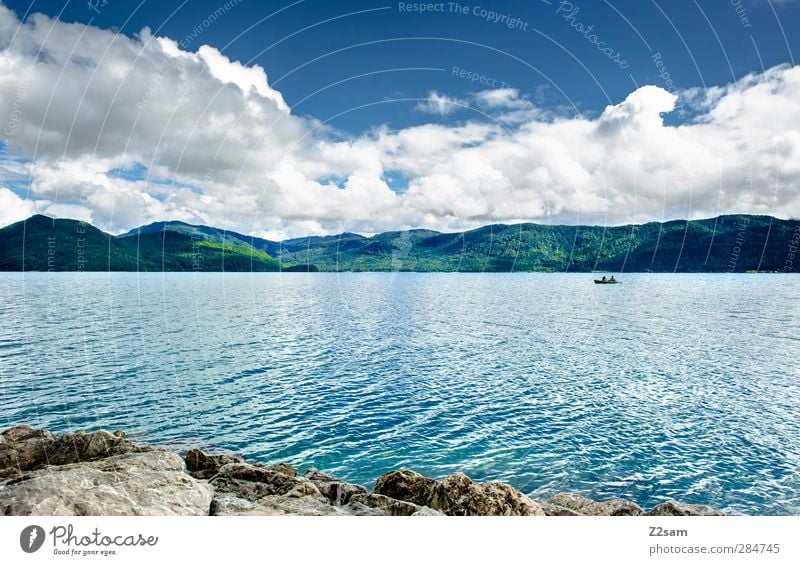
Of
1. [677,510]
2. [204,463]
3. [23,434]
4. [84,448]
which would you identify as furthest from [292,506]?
[23,434]

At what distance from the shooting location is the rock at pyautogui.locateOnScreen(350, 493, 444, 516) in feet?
39.4

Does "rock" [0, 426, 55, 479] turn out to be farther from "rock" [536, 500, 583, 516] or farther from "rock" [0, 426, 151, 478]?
"rock" [536, 500, 583, 516]

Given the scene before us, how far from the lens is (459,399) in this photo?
27.1 metres

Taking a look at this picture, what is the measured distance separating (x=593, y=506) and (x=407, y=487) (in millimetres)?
6414

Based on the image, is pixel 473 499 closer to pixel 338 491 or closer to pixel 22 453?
pixel 338 491

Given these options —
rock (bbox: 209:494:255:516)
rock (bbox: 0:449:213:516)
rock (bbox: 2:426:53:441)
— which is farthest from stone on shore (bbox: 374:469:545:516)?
rock (bbox: 2:426:53:441)

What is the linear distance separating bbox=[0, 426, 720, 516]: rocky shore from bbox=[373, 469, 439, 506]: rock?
0.03 meters

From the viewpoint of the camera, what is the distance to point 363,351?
4197 cm

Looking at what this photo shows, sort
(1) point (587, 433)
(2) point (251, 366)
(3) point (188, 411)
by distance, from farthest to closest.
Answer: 1. (2) point (251, 366)
2. (3) point (188, 411)
3. (1) point (587, 433)
